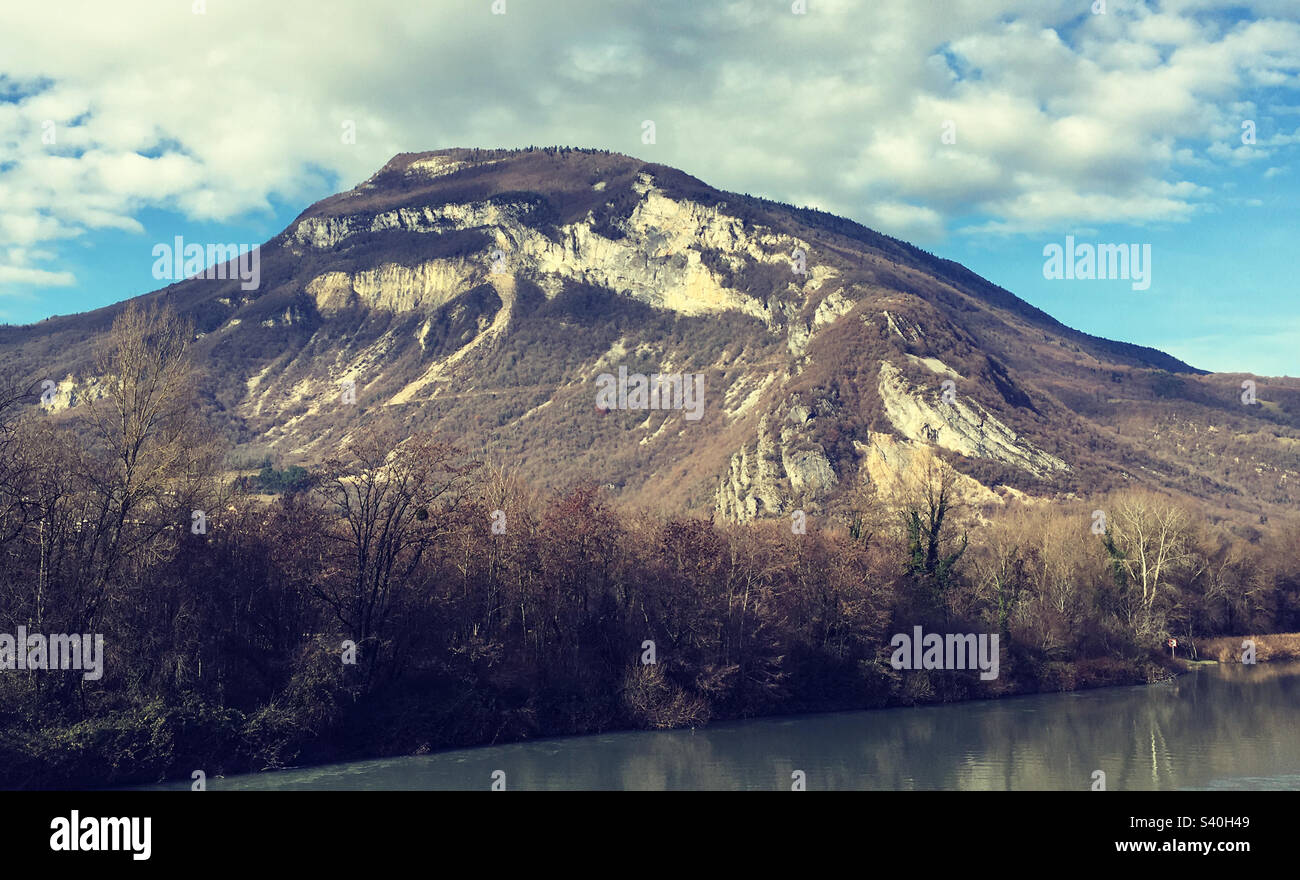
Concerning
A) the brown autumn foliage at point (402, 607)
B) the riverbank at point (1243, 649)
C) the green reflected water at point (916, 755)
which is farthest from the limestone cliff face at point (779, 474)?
the green reflected water at point (916, 755)

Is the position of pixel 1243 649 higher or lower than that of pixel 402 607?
lower

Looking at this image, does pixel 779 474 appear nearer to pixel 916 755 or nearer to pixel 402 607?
pixel 402 607

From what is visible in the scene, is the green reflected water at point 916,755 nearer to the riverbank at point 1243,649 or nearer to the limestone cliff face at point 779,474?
the riverbank at point 1243,649

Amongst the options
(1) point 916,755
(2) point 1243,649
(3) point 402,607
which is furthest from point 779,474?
(1) point 916,755

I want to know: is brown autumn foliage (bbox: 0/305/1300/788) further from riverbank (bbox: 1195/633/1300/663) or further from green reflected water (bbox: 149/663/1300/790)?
riverbank (bbox: 1195/633/1300/663)

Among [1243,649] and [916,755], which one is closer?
[916,755]

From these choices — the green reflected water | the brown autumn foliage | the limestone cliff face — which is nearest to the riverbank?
the brown autumn foliage

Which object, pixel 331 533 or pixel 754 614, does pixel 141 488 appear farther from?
pixel 754 614

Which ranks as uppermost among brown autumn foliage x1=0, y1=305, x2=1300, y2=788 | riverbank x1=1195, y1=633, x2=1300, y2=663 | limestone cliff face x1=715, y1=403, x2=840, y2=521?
limestone cliff face x1=715, y1=403, x2=840, y2=521

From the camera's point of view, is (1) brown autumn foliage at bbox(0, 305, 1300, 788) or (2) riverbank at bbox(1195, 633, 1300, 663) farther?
(2) riverbank at bbox(1195, 633, 1300, 663)
